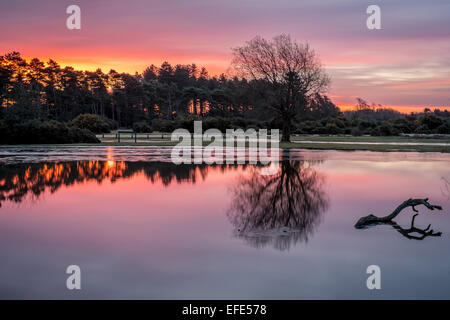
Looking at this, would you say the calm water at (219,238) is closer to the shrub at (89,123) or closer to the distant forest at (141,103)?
the shrub at (89,123)

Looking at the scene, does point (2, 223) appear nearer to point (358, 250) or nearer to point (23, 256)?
point (23, 256)

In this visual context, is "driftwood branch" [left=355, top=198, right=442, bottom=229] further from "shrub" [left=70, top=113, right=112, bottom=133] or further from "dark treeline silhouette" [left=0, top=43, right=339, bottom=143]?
"dark treeline silhouette" [left=0, top=43, right=339, bottom=143]

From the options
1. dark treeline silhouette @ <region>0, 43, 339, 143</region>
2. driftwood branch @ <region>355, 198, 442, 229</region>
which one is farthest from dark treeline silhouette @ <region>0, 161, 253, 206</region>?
dark treeline silhouette @ <region>0, 43, 339, 143</region>

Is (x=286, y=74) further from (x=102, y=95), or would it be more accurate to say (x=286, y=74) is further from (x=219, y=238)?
(x=102, y=95)

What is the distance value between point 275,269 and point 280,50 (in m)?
43.8

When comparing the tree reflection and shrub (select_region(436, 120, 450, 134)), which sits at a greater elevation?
shrub (select_region(436, 120, 450, 134))

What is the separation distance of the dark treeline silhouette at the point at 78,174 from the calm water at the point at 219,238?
0.19 metres

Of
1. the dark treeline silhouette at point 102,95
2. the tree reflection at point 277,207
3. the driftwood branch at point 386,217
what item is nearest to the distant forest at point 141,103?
the dark treeline silhouette at point 102,95

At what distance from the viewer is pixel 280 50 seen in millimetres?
48688

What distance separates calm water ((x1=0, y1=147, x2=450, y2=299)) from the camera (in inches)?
269

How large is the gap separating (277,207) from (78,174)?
447 inches

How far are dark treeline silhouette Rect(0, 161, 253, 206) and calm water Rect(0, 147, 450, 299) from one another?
0.19 metres

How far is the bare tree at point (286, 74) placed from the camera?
47938 millimetres
